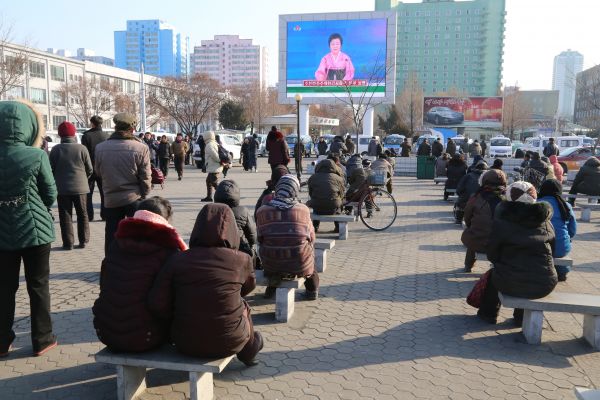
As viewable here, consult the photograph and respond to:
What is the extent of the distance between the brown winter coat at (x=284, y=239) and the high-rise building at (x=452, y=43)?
435 ft

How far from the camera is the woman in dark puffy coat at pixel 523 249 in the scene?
4.70 m

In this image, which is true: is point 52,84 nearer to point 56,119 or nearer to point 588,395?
point 56,119

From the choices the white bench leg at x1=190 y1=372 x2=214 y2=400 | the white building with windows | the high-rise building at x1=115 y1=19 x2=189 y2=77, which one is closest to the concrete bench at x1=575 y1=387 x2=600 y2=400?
the white bench leg at x1=190 y1=372 x2=214 y2=400

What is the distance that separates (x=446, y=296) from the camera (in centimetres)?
620

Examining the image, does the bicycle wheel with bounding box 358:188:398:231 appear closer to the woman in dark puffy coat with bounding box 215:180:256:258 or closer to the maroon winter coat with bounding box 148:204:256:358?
the woman in dark puffy coat with bounding box 215:180:256:258

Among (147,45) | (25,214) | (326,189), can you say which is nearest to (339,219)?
(326,189)

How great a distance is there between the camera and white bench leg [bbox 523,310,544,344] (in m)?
4.73

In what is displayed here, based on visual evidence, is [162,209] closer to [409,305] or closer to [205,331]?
[205,331]

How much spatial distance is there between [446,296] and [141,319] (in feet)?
13.1

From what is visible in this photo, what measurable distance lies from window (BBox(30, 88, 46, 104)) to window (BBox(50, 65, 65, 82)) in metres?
3.10

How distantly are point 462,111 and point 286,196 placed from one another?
199 ft

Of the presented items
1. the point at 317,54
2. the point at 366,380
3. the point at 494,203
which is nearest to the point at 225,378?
the point at 366,380

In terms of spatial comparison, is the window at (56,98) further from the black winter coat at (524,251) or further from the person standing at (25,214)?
the black winter coat at (524,251)

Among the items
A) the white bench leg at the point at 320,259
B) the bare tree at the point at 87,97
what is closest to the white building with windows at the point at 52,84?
the bare tree at the point at 87,97
